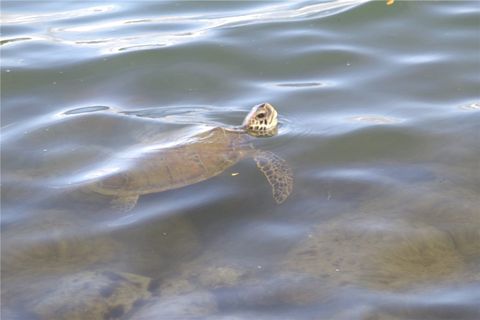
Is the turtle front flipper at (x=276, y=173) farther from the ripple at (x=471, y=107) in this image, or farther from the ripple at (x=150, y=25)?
the ripple at (x=150, y=25)

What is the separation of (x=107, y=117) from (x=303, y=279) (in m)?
3.21

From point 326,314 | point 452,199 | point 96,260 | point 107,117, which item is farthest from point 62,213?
point 452,199

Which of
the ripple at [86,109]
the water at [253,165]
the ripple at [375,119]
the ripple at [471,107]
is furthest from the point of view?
the ripple at [86,109]

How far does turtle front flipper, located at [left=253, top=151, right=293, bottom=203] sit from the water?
0.31 ft

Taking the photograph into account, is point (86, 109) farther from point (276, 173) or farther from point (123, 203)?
point (276, 173)

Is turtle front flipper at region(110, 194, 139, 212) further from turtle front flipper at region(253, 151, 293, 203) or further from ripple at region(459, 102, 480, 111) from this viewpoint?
ripple at region(459, 102, 480, 111)

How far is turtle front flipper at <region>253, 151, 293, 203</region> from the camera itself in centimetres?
559

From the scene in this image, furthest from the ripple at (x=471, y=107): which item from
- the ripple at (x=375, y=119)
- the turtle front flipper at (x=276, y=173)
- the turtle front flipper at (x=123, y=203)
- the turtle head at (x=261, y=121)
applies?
the turtle front flipper at (x=123, y=203)

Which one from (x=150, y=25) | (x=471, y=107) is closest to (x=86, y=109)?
(x=150, y=25)

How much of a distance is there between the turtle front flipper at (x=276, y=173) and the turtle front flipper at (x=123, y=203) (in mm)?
1009

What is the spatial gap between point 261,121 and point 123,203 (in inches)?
61.3

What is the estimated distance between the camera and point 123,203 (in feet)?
18.6

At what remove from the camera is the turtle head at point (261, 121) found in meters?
6.60

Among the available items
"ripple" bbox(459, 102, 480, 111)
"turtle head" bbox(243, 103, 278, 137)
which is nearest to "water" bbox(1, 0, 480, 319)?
"ripple" bbox(459, 102, 480, 111)
